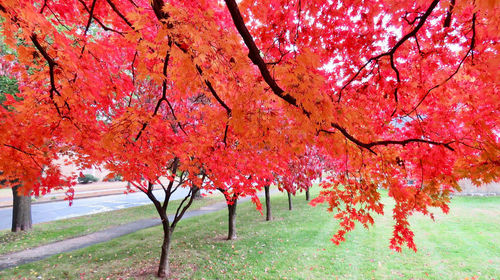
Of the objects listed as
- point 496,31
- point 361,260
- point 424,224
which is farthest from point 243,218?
point 496,31

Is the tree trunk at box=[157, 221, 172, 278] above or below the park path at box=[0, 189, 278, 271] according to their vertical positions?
above

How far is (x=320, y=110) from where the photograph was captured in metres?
2.77

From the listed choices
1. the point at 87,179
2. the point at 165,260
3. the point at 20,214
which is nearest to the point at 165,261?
the point at 165,260

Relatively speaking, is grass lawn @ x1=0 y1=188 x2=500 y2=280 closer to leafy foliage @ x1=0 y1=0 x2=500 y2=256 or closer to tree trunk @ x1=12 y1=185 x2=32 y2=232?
leafy foliage @ x1=0 y1=0 x2=500 y2=256

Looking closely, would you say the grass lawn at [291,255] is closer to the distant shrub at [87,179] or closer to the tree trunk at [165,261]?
the tree trunk at [165,261]

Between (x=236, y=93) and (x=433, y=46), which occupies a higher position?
(x=433, y=46)

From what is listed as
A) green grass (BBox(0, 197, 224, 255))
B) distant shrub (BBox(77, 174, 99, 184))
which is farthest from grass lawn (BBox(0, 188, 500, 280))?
distant shrub (BBox(77, 174, 99, 184))

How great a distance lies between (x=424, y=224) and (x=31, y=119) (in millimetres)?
13920

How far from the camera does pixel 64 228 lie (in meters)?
11.3

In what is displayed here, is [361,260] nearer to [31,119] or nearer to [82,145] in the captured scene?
[82,145]

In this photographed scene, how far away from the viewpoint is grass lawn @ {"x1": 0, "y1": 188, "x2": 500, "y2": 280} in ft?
21.0

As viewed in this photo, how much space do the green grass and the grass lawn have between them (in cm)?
241

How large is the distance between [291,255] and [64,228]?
10.4 m

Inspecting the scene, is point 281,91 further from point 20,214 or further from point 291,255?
point 20,214
